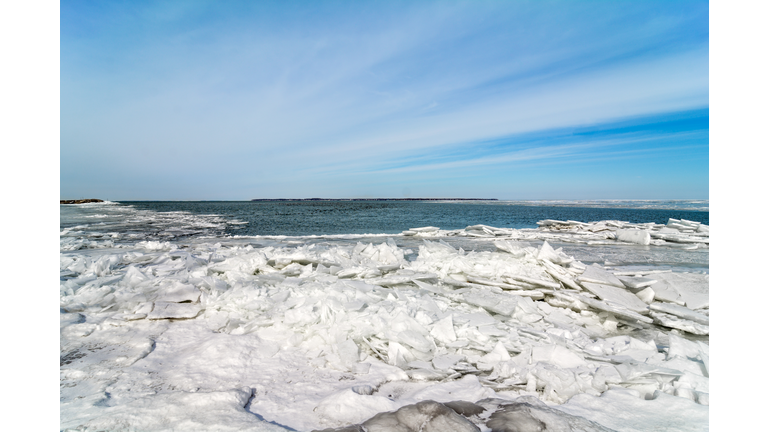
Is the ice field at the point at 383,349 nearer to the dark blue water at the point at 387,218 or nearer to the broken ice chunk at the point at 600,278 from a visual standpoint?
the broken ice chunk at the point at 600,278

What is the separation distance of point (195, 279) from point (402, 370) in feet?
11.2

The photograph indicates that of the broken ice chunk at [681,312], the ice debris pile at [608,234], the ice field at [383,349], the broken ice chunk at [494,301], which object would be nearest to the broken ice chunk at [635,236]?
the ice debris pile at [608,234]

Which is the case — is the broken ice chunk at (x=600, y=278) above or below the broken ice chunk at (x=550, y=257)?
below

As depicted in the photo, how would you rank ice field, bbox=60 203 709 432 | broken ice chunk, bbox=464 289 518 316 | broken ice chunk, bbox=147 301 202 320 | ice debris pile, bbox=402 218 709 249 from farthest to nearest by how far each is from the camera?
1. ice debris pile, bbox=402 218 709 249
2. broken ice chunk, bbox=464 289 518 316
3. broken ice chunk, bbox=147 301 202 320
4. ice field, bbox=60 203 709 432

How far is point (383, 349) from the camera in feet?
10.1

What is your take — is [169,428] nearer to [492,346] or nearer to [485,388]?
[485,388]

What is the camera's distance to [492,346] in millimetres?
3150

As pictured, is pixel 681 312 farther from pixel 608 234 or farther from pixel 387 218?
pixel 387 218

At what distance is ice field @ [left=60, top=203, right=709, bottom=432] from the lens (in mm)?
2129

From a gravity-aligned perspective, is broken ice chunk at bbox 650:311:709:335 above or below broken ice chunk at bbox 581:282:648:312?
below

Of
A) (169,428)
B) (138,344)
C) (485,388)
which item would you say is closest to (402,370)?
(485,388)

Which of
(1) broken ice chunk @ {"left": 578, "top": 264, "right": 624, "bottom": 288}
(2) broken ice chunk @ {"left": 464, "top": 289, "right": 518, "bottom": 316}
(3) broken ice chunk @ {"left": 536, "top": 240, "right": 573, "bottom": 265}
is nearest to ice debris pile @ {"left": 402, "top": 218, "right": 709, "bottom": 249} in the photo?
(3) broken ice chunk @ {"left": 536, "top": 240, "right": 573, "bottom": 265}

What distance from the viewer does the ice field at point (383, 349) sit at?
6.98 ft

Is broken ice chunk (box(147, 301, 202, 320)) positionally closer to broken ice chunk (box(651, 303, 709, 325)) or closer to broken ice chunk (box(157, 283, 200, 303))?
broken ice chunk (box(157, 283, 200, 303))
